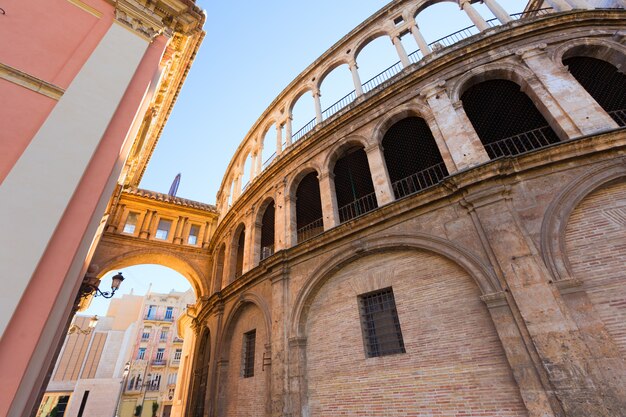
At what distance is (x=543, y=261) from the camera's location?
513 centimetres

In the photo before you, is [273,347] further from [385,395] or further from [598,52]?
[598,52]

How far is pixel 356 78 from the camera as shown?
10.9m

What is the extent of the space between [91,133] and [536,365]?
778 cm

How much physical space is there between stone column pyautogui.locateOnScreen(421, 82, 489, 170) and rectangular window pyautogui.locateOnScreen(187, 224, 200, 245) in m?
13.5

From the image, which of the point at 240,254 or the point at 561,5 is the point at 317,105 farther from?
the point at 561,5

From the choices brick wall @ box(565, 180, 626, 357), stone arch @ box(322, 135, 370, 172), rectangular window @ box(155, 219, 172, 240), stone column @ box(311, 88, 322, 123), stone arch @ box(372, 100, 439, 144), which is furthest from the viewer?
rectangular window @ box(155, 219, 172, 240)

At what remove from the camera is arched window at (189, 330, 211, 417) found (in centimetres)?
1212

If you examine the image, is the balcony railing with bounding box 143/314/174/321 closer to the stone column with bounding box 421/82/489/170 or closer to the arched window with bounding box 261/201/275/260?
the arched window with bounding box 261/201/275/260

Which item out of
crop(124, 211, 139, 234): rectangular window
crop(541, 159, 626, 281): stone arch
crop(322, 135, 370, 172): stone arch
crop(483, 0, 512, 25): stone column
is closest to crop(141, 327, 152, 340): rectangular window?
crop(124, 211, 139, 234): rectangular window

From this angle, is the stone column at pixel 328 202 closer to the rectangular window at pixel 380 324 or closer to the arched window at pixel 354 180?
the arched window at pixel 354 180

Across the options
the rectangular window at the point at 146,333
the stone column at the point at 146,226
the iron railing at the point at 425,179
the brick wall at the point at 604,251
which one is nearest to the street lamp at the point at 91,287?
the stone column at the point at 146,226

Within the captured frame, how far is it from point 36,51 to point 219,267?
37.7 feet

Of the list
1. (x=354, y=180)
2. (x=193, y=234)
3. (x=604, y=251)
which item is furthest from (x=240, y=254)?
(x=604, y=251)

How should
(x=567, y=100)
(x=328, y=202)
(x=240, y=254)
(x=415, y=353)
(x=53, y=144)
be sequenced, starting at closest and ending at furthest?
(x=53, y=144) < (x=415, y=353) < (x=567, y=100) < (x=328, y=202) < (x=240, y=254)
